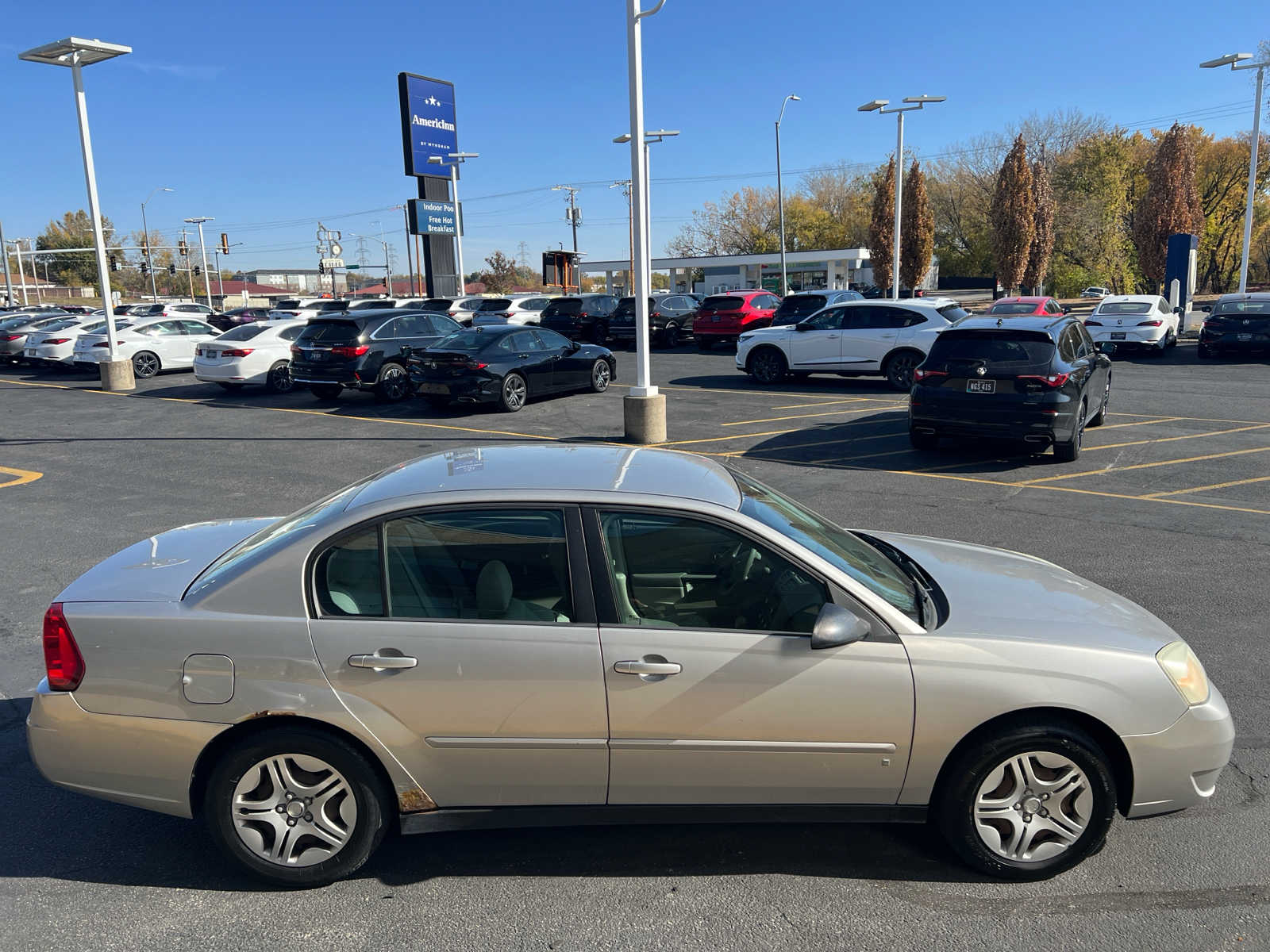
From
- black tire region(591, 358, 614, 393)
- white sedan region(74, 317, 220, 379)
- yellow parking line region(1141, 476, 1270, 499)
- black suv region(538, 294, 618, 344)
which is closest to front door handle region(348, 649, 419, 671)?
yellow parking line region(1141, 476, 1270, 499)

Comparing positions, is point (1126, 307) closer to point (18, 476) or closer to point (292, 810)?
point (18, 476)

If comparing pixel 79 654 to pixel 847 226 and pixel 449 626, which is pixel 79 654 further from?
pixel 847 226

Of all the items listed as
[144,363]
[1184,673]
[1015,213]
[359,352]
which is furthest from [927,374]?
[1015,213]

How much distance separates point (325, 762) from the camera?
332cm

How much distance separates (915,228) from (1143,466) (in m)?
38.2

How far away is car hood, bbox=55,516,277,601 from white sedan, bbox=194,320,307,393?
15601mm

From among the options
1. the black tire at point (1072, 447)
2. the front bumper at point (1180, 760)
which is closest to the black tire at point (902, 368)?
the black tire at point (1072, 447)

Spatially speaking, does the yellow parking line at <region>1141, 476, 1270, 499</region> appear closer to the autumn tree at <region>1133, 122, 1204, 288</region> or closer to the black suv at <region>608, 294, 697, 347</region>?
the black suv at <region>608, 294, 697, 347</region>

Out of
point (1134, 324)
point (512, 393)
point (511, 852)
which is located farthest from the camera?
point (1134, 324)

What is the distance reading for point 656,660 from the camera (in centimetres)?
327

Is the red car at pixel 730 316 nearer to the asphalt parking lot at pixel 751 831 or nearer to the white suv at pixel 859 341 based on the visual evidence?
the white suv at pixel 859 341

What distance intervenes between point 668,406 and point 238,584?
13.9 metres

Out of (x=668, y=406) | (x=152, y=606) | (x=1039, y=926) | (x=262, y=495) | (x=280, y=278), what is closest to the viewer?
(x=1039, y=926)

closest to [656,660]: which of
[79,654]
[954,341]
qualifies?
[79,654]
